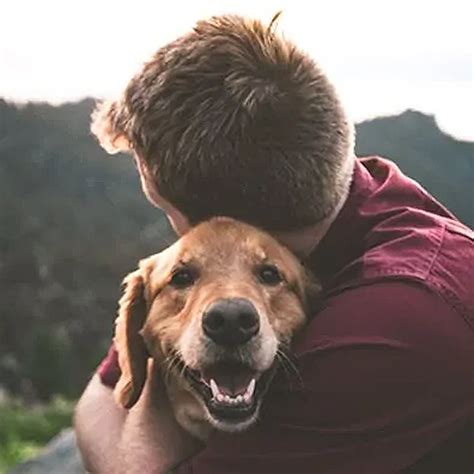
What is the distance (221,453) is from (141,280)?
1.47ft

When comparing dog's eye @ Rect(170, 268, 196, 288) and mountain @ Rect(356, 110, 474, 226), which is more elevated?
dog's eye @ Rect(170, 268, 196, 288)

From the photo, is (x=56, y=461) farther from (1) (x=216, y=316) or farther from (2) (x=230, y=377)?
(1) (x=216, y=316)

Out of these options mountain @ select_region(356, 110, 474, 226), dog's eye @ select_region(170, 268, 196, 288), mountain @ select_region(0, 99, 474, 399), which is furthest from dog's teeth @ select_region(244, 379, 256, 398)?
mountain @ select_region(0, 99, 474, 399)

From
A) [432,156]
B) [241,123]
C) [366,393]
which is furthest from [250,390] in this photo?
[432,156]

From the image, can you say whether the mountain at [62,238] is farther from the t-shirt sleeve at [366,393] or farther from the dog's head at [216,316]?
the t-shirt sleeve at [366,393]

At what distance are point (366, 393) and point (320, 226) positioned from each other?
1.13ft

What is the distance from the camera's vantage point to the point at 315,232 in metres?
2.27

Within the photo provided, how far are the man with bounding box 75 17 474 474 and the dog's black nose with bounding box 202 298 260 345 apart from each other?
0.33 ft

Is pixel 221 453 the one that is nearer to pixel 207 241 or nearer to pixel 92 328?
pixel 207 241

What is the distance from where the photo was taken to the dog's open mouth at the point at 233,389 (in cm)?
211

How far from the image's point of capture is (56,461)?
4.65 meters

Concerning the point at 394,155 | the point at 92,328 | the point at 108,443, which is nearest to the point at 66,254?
the point at 92,328

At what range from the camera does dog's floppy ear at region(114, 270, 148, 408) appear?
2.39 metres

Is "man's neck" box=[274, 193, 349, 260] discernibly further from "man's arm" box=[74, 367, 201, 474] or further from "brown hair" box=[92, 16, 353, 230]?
"man's arm" box=[74, 367, 201, 474]
